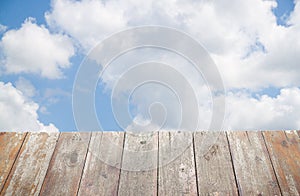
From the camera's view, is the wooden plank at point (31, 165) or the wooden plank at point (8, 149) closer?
the wooden plank at point (31, 165)

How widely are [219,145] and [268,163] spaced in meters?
0.32

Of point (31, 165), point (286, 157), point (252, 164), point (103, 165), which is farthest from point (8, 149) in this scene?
point (286, 157)

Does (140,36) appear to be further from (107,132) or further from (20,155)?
(20,155)

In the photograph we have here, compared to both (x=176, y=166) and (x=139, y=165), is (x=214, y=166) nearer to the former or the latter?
(x=176, y=166)

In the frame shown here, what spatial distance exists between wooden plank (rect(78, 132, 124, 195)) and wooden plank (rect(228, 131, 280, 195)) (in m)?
0.77

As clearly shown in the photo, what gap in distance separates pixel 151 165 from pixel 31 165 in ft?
2.65

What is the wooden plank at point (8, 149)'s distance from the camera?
1603mm

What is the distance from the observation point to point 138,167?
5.21 feet

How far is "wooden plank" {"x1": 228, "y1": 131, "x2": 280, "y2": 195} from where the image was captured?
4.72 feet

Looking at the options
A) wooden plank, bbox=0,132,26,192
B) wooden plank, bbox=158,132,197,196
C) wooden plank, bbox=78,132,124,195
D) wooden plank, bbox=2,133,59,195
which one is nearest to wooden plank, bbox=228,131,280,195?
wooden plank, bbox=158,132,197,196

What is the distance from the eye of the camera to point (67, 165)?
1.62 m

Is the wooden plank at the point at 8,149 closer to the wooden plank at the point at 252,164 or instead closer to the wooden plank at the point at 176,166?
the wooden plank at the point at 176,166

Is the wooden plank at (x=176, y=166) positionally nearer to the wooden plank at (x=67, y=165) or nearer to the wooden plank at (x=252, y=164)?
the wooden plank at (x=252, y=164)

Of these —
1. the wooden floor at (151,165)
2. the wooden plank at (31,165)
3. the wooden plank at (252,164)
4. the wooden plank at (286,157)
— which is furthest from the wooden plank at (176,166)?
the wooden plank at (31,165)
